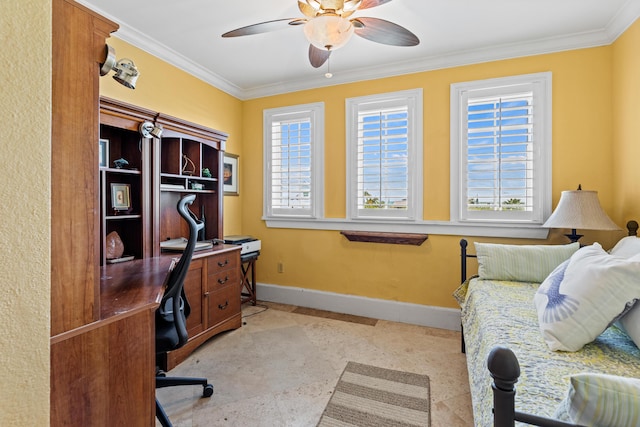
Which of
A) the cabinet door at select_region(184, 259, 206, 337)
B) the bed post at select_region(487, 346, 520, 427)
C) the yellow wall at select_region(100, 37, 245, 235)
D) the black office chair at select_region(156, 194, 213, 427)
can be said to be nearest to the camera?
the bed post at select_region(487, 346, 520, 427)

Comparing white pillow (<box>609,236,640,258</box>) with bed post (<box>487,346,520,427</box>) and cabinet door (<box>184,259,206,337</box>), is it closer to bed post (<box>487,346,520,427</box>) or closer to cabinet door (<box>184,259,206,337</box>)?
bed post (<box>487,346,520,427</box>)

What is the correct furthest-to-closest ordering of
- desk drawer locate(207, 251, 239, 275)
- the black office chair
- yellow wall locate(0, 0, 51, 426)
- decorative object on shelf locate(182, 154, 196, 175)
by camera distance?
decorative object on shelf locate(182, 154, 196, 175) → desk drawer locate(207, 251, 239, 275) → the black office chair → yellow wall locate(0, 0, 51, 426)

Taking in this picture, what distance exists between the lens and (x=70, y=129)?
0.89 meters

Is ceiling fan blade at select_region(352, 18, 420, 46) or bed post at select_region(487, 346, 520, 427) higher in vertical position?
ceiling fan blade at select_region(352, 18, 420, 46)

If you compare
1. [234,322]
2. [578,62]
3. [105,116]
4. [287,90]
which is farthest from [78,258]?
[578,62]

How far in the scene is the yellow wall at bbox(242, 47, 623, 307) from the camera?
2.55 meters

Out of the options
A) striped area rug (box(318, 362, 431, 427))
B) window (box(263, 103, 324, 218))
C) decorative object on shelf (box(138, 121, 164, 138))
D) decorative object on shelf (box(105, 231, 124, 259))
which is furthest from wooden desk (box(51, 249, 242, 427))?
window (box(263, 103, 324, 218))

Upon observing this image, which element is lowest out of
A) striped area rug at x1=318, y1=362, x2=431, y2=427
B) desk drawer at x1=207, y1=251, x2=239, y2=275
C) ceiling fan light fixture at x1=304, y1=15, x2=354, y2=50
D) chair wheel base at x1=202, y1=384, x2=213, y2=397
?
striped area rug at x1=318, y1=362, x2=431, y2=427

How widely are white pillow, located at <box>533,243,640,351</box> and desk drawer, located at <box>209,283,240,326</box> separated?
232 centimetres

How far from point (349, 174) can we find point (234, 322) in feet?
6.14

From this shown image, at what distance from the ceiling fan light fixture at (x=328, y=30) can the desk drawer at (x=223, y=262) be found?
186 cm

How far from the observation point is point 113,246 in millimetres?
2238

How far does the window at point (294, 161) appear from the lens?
348 centimetres

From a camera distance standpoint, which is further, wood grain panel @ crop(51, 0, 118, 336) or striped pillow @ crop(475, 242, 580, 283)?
striped pillow @ crop(475, 242, 580, 283)
